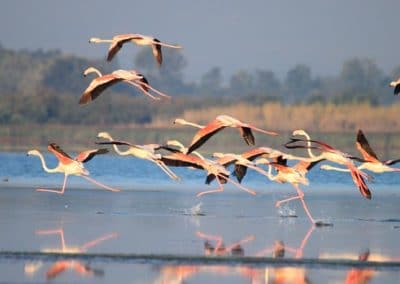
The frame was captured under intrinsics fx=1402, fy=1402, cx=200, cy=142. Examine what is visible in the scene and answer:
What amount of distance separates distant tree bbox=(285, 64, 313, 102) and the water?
59.1 m

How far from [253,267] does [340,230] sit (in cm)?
387

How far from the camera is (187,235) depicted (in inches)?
691

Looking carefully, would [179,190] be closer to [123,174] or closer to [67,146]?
[123,174]

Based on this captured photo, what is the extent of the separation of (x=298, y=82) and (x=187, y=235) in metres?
72.7

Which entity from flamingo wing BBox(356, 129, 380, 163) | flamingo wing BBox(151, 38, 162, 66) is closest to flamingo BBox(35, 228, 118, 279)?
flamingo wing BBox(151, 38, 162, 66)

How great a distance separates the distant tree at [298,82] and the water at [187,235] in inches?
2327

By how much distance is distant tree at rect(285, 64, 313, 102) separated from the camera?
284ft

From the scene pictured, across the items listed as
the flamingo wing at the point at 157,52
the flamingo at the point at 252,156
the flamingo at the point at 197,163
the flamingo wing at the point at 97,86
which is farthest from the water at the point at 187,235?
the flamingo wing at the point at 157,52

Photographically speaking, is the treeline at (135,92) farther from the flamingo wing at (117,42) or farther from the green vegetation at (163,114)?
the flamingo wing at (117,42)

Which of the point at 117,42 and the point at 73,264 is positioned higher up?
the point at 117,42

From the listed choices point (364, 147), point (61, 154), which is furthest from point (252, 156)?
point (61, 154)

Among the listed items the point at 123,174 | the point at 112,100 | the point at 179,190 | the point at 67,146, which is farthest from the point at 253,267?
the point at 112,100

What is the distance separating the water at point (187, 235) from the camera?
47.7ft

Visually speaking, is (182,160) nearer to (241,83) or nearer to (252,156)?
(252,156)
